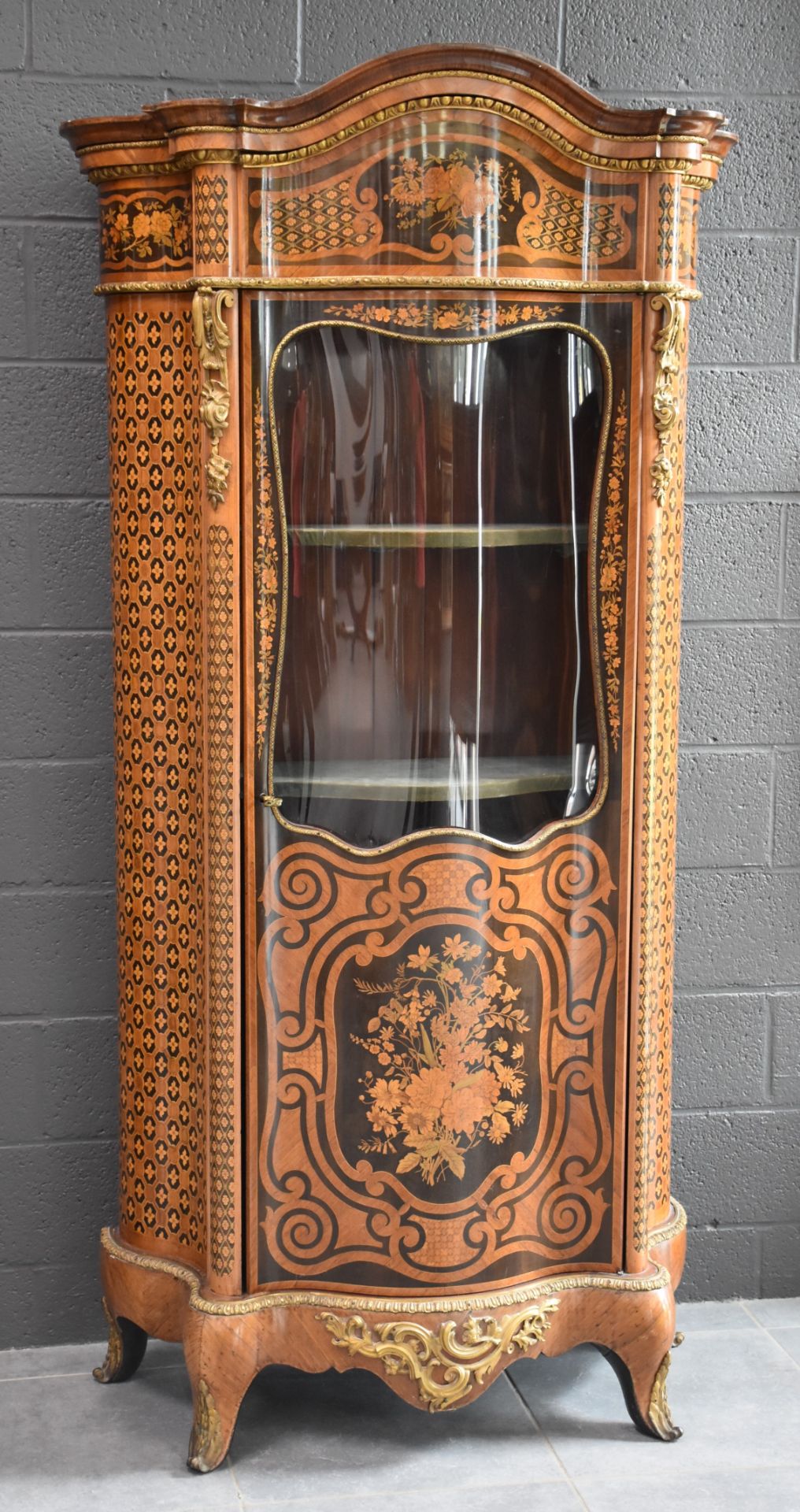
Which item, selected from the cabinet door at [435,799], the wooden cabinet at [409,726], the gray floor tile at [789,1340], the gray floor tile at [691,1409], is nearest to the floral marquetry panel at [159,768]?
the wooden cabinet at [409,726]

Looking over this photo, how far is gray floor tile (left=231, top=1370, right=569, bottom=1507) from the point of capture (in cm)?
240

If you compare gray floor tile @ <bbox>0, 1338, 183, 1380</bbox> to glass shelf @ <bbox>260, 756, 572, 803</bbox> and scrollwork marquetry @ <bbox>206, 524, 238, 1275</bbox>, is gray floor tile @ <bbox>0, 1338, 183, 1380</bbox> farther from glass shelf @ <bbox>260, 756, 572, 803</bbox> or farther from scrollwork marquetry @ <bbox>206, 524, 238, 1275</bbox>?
glass shelf @ <bbox>260, 756, 572, 803</bbox>

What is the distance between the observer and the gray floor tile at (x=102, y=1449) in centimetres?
235

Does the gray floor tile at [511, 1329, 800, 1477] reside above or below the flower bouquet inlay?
below

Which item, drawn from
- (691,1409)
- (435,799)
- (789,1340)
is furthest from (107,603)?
(789,1340)

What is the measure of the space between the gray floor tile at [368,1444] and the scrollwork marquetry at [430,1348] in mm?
137

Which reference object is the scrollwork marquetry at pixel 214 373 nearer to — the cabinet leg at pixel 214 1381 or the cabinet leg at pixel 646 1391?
the cabinet leg at pixel 214 1381

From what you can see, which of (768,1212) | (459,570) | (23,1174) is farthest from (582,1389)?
(459,570)

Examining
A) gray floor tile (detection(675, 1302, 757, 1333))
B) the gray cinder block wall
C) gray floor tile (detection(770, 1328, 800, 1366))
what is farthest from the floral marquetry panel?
gray floor tile (detection(770, 1328, 800, 1366))

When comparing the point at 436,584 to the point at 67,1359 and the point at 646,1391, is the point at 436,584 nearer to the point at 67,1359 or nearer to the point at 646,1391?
the point at 646,1391

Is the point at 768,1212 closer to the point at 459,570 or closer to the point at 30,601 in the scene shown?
the point at 459,570

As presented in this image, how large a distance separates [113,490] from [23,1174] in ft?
4.05

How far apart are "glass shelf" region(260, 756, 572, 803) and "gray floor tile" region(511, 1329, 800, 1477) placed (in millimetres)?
1052

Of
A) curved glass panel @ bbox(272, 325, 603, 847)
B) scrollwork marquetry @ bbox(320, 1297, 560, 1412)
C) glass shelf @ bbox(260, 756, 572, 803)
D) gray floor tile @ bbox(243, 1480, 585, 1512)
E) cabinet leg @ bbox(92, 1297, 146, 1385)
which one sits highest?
curved glass panel @ bbox(272, 325, 603, 847)
